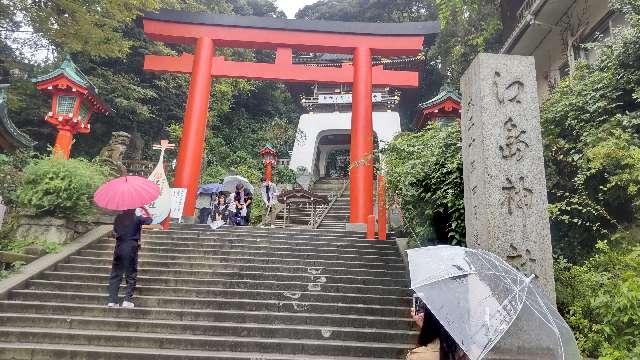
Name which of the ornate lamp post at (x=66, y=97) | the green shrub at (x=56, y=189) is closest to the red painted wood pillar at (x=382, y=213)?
the green shrub at (x=56, y=189)

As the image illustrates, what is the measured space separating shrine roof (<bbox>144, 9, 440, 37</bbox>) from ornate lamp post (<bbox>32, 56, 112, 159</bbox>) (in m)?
2.59

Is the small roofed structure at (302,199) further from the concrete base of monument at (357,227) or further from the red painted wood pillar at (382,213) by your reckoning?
the red painted wood pillar at (382,213)

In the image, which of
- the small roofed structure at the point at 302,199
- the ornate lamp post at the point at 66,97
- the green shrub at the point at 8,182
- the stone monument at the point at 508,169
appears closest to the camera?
the stone monument at the point at 508,169

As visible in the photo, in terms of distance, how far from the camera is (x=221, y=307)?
583 centimetres

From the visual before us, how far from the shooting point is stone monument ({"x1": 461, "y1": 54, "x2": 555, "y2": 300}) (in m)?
3.77

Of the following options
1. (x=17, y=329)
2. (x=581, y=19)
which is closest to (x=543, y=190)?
(x=17, y=329)

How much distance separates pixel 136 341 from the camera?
4832mm

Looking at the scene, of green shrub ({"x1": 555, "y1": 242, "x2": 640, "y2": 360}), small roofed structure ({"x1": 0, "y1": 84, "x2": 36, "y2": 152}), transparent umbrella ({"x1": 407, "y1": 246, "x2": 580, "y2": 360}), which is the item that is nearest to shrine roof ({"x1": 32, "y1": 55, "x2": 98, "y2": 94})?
small roofed structure ({"x1": 0, "y1": 84, "x2": 36, "y2": 152})

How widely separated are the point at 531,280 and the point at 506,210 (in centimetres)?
142

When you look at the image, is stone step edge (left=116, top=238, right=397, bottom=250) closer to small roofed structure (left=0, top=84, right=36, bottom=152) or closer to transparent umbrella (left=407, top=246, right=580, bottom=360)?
small roofed structure (left=0, top=84, right=36, bottom=152)

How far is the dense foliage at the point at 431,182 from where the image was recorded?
519 centimetres

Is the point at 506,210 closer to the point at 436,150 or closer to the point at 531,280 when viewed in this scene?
the point at 531,280

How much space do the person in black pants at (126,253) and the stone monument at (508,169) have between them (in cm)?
409

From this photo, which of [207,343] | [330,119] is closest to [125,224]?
[207,343]
